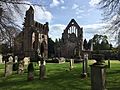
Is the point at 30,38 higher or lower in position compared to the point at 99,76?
higher

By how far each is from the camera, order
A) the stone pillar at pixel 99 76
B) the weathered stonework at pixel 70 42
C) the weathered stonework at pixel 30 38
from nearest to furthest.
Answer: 1. the stone pillar at pixel 99 76
2. the weathered stonework at pixel 30 38
3. the weathered stonework at pixel 70 42

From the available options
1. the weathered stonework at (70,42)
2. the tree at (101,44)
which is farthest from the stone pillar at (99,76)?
the tree at (101,44)

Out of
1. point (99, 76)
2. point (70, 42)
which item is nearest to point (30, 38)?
point (70, 42)

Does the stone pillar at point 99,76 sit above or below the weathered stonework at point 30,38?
below

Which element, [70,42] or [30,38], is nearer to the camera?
[30,38]

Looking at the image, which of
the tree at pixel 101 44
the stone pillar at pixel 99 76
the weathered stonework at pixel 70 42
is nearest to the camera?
the stone pillar at pixel 99 76

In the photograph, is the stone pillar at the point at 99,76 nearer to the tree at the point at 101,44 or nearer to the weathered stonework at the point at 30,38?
the weathered stonework at the point at 30,38

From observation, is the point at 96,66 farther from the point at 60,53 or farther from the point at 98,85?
the point at 60,53

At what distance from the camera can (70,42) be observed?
223 ft

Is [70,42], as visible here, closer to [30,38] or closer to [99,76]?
[30,38]

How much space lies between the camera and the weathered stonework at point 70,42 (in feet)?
219

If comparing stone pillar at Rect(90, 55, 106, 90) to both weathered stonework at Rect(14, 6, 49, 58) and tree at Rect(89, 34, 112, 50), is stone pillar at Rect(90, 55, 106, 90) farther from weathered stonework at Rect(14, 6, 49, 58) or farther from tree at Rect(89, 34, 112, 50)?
tree at Rect(89, 34, 112, 50)

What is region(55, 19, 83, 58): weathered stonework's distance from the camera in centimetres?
6679

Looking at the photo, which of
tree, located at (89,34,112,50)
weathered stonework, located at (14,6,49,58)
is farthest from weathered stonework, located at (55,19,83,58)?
tree, located at (89,34,112,50)
